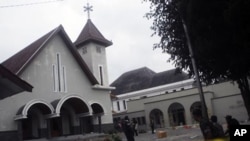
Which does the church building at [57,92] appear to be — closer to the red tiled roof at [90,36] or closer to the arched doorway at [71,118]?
the arched doorway at [71,118]

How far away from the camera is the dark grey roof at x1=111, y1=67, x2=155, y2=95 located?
62.1 meters

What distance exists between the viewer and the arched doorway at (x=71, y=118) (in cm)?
2958

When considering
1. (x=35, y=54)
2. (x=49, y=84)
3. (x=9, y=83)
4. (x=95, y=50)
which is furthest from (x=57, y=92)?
(x=9, y=83)

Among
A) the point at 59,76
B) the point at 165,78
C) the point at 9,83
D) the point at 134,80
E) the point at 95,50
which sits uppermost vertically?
the point at 134,80

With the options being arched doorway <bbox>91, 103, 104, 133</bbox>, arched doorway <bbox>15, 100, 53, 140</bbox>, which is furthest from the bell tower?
arched doorway <bbox>15, 100, 53, 140</bbox>

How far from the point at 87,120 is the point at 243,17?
23108mm

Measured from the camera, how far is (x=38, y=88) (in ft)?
89.6

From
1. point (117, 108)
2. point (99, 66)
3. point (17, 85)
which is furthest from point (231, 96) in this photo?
point (17, 85)

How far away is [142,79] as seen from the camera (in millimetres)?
63250

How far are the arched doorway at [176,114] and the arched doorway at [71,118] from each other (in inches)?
702

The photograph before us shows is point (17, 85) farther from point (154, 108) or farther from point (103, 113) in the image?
point (154, 108)

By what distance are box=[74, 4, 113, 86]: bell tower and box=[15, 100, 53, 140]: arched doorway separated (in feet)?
31.0

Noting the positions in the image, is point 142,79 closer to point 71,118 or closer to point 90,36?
point 90,36

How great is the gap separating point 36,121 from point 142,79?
122 ft
